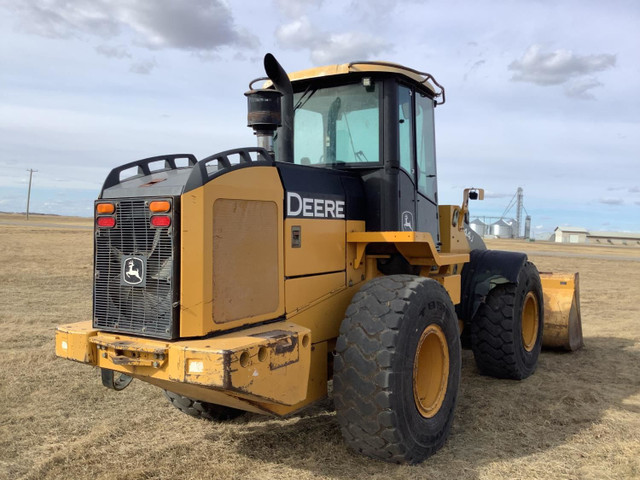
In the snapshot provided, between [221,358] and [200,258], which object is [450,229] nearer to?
[200,258]

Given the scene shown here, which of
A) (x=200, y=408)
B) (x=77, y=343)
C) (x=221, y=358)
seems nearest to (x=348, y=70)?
(x=221, y=358)

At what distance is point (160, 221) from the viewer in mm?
3637

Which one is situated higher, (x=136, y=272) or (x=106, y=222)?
(x=106, y=222)

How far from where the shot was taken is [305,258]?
4.39m

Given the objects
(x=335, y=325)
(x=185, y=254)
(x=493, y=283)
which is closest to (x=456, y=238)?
(x=493, y=283)

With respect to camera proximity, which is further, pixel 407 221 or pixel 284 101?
pixel 407 221

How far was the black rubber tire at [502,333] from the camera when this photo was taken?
20.4ft

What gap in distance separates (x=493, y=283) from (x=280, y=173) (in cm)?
308

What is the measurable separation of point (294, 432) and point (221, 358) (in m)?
1.76

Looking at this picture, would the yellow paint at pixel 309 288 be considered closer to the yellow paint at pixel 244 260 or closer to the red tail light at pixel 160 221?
the yellow paint at pixel 244 260

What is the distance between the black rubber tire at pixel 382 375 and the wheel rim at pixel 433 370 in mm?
Answer: 256

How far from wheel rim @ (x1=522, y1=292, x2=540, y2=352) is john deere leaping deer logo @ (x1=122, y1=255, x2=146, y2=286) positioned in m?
4.71

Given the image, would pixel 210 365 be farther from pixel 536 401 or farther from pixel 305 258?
pixel 536 401

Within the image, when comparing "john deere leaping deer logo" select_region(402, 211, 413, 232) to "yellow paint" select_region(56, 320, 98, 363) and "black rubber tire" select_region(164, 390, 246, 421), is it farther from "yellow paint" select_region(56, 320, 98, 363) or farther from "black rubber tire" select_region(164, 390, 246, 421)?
"yellow paint" select_region(56, 320, 98, 363)
